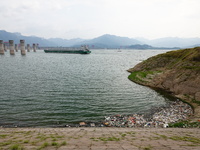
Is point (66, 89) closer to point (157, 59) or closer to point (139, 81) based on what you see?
point (139, 81)

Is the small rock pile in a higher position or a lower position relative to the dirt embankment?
lower

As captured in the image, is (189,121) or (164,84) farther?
(164,84)

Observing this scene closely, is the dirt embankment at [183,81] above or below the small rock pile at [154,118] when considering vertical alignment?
above

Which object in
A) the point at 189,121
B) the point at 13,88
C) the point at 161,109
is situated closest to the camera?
the point at 189,121

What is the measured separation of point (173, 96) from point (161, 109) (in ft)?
28.1

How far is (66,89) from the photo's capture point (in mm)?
31703

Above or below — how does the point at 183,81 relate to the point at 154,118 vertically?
above

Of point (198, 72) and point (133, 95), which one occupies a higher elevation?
point (198, 72)

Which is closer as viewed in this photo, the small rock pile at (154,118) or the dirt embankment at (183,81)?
the small rock pile at (154,118)

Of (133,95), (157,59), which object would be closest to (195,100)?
(133,95)

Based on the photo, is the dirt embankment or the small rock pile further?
the dirt embankment

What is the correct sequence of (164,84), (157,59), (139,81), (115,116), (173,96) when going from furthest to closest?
(157,59)
(139,81)
(164,84)
(173,96)
(115,116)

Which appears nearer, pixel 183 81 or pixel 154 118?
pixel 154 118

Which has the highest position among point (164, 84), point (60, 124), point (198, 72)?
point (198, 72)
